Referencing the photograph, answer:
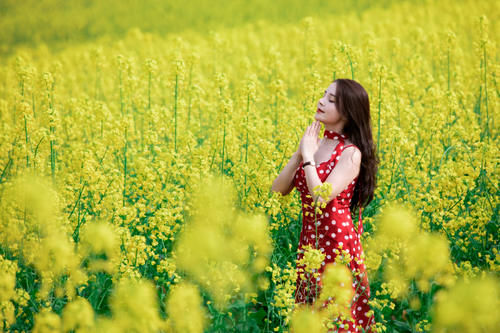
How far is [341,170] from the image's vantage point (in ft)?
9.20

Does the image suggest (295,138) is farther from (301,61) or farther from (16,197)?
(301,61)

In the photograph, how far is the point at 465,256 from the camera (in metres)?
3.46

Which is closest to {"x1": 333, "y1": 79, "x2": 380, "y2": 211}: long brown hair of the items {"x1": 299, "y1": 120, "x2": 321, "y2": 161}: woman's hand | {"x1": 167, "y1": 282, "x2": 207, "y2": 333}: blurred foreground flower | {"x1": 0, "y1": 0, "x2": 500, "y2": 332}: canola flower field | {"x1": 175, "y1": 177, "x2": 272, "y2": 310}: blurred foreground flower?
{"x1": 299, "y1": 120, "x2": 321, "y2": 161}: woman's hand

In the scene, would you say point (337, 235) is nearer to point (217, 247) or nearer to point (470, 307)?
point (217, 247)

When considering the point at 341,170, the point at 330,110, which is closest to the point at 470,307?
the point at 341,170

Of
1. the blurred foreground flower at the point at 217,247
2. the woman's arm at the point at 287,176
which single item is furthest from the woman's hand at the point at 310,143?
the blurred foreground flower at the point at 217,247

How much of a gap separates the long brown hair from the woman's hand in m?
0.20

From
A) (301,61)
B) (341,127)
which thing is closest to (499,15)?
(301,61)

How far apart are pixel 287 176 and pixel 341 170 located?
424 millimetres

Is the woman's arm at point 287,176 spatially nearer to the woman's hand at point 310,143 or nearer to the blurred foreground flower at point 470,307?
the woman's hand at point 310,143

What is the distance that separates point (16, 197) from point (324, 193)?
2008mm

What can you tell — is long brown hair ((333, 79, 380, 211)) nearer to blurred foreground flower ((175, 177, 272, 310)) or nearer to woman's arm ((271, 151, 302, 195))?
woman's arm ((271, 151, 302, 195))

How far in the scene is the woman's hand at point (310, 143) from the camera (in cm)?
283

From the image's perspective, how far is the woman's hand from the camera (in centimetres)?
283
